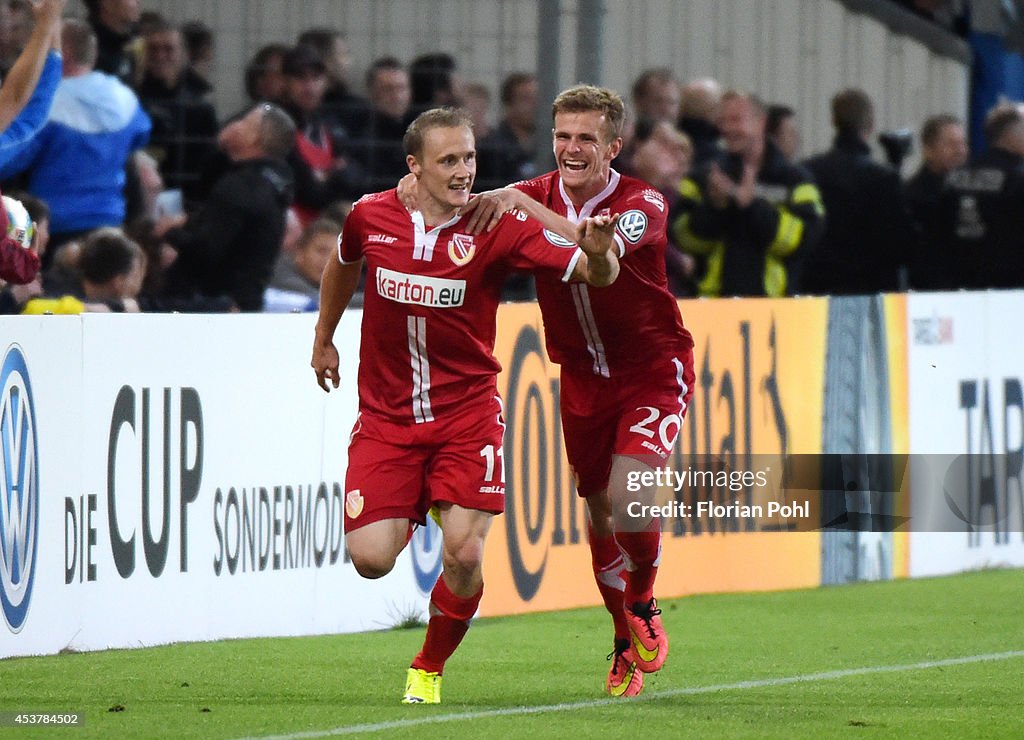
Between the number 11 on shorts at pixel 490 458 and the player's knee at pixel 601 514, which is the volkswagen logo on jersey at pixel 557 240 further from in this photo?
the player's knee at pixel 601 514

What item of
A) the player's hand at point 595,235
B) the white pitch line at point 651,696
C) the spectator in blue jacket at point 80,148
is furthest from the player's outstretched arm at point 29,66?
the white pitch line at point 651,696

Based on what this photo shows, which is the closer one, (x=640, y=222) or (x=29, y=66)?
(x=640, y=222)

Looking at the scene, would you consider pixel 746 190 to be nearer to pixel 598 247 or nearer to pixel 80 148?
pixel 80 148

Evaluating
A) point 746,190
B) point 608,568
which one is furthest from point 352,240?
→ point 746,190

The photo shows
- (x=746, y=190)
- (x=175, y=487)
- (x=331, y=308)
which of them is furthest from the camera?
(x=746, y=190)

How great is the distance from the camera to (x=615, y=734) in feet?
24.2

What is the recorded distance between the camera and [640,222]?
8266 mm

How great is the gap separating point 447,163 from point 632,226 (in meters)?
0.75

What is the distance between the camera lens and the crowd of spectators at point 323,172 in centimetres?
1181

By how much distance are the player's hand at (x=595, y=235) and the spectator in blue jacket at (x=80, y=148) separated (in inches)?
196

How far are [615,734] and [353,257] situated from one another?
6.45ft

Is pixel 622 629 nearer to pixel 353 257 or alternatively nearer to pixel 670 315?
pixel 670 315

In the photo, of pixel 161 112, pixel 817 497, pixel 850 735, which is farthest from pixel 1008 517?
pixel 850 735

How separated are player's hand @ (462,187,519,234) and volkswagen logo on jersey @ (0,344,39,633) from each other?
2.15m
